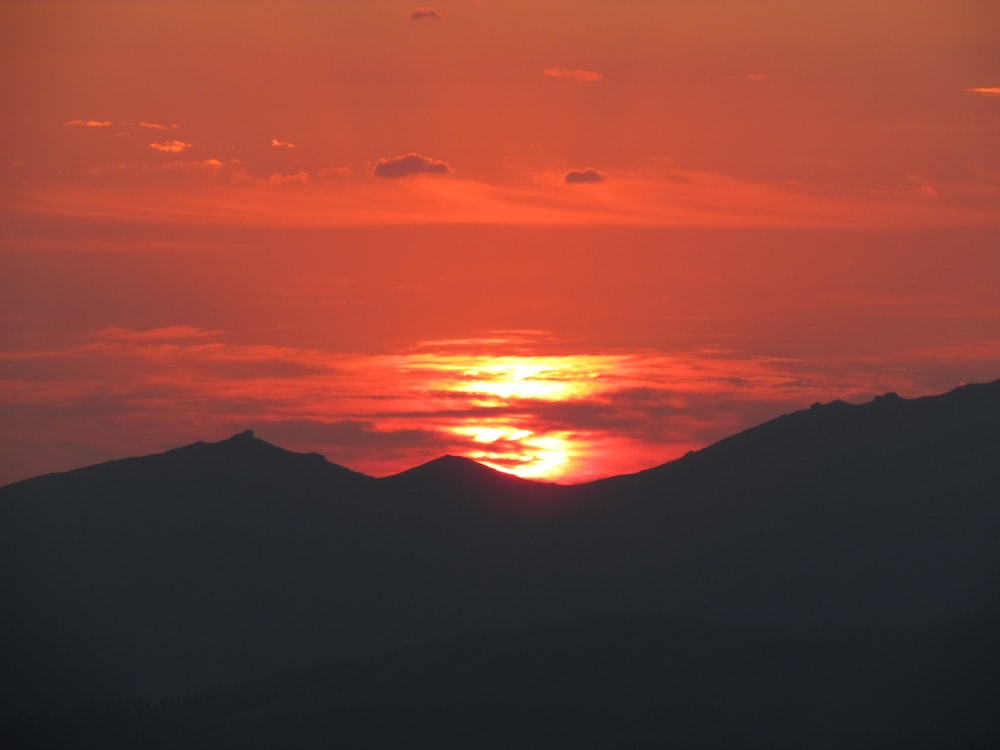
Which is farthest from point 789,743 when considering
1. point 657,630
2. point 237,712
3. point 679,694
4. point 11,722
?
point 11,722

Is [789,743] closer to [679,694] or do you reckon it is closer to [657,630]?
[679,694]

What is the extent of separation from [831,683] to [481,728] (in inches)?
1400

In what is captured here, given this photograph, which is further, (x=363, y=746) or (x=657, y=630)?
(x=657, y=630)

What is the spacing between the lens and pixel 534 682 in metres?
168

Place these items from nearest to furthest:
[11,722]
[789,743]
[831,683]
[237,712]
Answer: [789,743], [831,683], [237,712], [11,722]

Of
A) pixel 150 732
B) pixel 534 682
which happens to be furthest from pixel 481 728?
pixel 150 732

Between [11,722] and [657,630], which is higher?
[657,630]

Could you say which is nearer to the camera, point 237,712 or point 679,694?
point 679,694

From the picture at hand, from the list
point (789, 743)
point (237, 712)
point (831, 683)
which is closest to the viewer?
point (789, 743)

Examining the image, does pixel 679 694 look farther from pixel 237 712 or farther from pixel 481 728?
pixel 237 712

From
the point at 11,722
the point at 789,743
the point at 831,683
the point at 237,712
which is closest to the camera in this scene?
the point at 789,743

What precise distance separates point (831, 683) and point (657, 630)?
62.9 ft

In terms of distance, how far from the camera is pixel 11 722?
192125mm

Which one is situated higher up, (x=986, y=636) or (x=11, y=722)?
(x=986, y=636)
